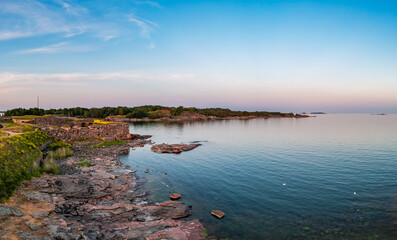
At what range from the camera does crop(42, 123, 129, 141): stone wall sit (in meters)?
45.7

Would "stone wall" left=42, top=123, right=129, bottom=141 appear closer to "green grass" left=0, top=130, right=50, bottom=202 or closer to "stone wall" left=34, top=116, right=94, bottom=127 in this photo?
"stone wall" left=34, top=116, right=94, bottom=127

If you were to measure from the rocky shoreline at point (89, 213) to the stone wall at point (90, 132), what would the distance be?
28652mm

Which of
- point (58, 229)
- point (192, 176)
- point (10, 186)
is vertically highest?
point (10, 186)

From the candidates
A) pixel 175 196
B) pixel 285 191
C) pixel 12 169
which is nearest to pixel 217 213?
pixel 175 196

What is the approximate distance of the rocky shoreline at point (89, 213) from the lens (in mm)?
11430

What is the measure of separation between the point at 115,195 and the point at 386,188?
26.7 metres

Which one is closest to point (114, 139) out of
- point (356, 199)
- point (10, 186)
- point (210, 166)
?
point (210, 166)

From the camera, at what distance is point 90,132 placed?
51281 millimetres

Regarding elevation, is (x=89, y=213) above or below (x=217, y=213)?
above

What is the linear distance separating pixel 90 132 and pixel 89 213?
40.1 metres

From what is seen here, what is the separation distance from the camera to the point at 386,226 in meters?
15.2

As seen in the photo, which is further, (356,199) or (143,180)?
(143,180)

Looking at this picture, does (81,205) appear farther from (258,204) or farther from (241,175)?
(241,175)

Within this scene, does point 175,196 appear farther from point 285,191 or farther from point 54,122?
point 54,122
